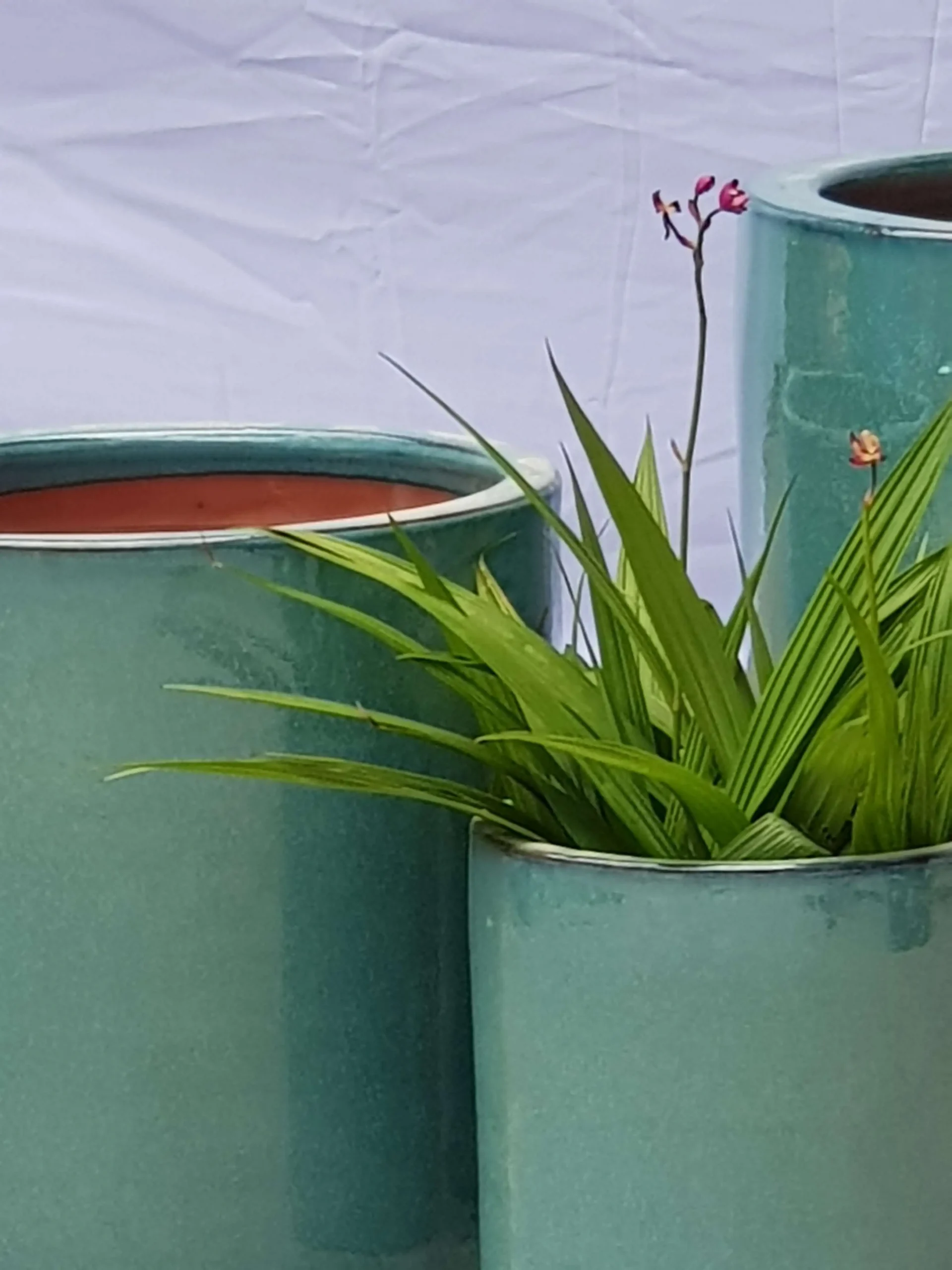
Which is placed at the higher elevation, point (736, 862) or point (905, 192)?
point (905, 192)

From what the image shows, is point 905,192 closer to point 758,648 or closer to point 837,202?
point 837,202

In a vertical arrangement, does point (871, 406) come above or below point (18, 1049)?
above

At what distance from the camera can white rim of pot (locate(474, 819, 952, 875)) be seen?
0.32m

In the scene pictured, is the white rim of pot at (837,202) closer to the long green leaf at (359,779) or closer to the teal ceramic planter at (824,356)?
the teal ceramic planter at (824,356)

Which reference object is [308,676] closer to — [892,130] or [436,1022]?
[436,1022]

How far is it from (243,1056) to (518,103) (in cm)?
48

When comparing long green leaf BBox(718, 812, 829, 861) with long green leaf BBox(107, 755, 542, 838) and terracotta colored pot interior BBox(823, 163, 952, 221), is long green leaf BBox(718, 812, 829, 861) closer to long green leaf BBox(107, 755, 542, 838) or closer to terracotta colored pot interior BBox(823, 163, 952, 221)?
long green leaf BBox(107, 755, 542, 838)

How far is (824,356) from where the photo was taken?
42 centimetres

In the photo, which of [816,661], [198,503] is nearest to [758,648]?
[816,661]

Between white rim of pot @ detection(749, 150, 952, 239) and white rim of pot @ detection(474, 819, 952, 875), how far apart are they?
123mm

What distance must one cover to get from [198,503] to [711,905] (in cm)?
17

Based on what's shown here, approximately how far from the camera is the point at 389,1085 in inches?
15.3

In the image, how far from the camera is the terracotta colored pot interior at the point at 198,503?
0.44 metres

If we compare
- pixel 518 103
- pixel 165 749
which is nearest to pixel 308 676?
pixel 165 749
